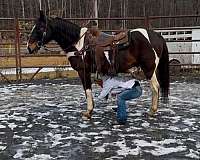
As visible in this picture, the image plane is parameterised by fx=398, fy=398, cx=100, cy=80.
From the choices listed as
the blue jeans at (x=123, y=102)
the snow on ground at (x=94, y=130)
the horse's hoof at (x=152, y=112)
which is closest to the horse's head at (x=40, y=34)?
the snow on ground at (x=94, y=130)

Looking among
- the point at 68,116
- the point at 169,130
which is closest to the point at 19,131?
the point at 68,116

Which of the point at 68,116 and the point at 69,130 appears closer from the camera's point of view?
the point at 69,130

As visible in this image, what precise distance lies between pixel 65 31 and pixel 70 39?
14cm

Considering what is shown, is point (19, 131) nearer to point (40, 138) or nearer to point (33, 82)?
point (40, 138)

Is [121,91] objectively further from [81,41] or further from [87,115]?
[81,41]

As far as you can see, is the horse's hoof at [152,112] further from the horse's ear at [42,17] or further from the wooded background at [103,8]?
the wooded background at [103,8]

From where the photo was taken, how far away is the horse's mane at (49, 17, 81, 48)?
5.80 meters

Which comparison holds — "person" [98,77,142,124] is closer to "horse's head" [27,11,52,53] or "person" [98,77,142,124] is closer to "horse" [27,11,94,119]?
"horse" [27,11,94,119]

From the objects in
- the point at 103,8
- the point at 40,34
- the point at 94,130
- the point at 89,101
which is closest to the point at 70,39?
the point at 40,34

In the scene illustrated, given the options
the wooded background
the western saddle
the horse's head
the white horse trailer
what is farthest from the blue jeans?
the wooded background

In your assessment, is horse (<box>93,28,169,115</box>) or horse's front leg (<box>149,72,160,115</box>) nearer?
horse (<box>93,28,169,115</box>)

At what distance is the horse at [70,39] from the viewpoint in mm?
5758

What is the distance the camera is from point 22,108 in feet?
21.9

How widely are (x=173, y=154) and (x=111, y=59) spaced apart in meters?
1.98
